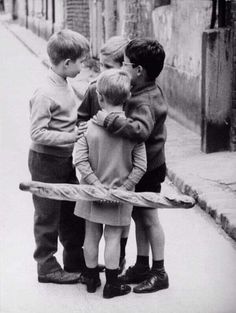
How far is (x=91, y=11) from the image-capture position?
19.5 metres

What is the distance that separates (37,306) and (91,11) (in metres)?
15.8

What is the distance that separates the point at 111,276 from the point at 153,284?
12.3 inches

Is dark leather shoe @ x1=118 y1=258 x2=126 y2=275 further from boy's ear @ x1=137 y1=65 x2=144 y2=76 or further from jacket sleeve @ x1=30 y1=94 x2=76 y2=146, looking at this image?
boy's ear @ x1=137 y1=65 x2=144 y2=76

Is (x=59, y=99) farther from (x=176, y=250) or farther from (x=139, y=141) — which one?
(x=176, y=250)

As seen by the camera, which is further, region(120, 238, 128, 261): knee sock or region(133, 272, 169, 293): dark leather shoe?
region(120, 238, 128, 261): knee sock

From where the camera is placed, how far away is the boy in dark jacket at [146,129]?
4203mm

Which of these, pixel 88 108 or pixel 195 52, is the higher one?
pixel 88 108

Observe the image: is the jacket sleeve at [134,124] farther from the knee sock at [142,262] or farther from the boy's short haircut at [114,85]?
the knee sock at [142,262]

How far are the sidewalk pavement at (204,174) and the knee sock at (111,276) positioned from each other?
1.50 metres

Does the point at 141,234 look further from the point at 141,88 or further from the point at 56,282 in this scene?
the point at 141,88

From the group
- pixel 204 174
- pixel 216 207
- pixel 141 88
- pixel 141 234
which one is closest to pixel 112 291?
pixel 141 234

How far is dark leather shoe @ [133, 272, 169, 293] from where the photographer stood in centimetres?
449

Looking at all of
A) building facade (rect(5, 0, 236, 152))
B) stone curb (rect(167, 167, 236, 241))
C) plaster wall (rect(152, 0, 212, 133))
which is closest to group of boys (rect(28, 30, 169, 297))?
stone curb (rect(167, 167, 236, 241))

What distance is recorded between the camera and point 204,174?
739 centimetres
